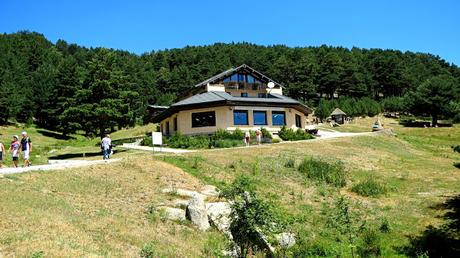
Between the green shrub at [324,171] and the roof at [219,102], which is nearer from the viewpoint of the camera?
the green shrub at [324,171]

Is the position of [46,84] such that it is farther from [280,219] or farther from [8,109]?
[280,219]

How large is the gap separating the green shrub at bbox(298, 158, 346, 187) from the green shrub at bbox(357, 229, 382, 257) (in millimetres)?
9053

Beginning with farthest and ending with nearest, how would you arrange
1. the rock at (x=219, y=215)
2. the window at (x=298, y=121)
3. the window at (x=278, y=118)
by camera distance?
the window at (x=298, y=121) < the window at (x=278, y=118) < the rock at (x=219, y=215)

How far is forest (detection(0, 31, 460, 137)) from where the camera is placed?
1668 inches

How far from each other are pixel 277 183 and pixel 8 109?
62081 mm

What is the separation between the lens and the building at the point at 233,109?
156 feet

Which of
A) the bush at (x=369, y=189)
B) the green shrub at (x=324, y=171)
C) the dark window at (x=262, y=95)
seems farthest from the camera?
the dark window at (x=262, y=95)

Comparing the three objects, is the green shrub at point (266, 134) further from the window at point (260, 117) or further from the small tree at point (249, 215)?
the small tree at point (249, 215)

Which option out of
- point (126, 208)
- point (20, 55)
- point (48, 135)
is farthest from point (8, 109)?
point (126, 208)

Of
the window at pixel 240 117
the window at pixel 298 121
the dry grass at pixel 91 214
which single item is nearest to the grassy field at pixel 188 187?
the dry grass at pixel 91 214

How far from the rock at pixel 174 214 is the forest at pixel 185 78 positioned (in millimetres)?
23580

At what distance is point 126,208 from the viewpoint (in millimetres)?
17297

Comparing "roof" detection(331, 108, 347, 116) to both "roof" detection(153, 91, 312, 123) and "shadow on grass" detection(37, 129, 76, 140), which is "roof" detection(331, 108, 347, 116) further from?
"shadow on grass" detection(37, 129, 76, 140)

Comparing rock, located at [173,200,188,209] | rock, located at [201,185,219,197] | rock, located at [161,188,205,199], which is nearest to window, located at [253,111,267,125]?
rock, located at [201,185,219,197]
